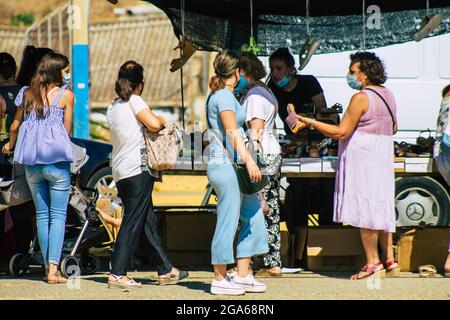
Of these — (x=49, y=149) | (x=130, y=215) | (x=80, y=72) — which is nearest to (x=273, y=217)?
(x=130, y=215)

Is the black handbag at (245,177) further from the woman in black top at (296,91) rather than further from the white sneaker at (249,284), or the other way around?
the woman in black top at (296,91)

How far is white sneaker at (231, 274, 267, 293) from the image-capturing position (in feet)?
26.2

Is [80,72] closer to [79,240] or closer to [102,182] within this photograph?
[102,182]

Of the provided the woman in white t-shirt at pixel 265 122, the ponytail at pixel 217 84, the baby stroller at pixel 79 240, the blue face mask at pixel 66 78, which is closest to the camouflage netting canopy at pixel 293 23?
the woman in white t-shirt at pixel 265 122

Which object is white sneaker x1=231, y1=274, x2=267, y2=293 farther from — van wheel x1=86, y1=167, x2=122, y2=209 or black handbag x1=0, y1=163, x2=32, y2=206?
van wheel x1=86, y1=167, x2=122, y2=209

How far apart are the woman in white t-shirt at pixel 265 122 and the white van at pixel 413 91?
312 centimetres

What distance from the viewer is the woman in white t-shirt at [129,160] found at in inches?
324

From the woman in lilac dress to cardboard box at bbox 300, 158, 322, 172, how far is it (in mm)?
340

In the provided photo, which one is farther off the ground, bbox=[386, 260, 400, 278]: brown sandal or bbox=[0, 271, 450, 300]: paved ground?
bbox=[386, 260, 400, 278]: brown sandal

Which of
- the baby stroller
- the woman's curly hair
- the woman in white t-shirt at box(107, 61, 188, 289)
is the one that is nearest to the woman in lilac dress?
the woman's curly hair

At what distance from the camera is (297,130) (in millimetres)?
8906

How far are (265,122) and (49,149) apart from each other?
1.77 metres
